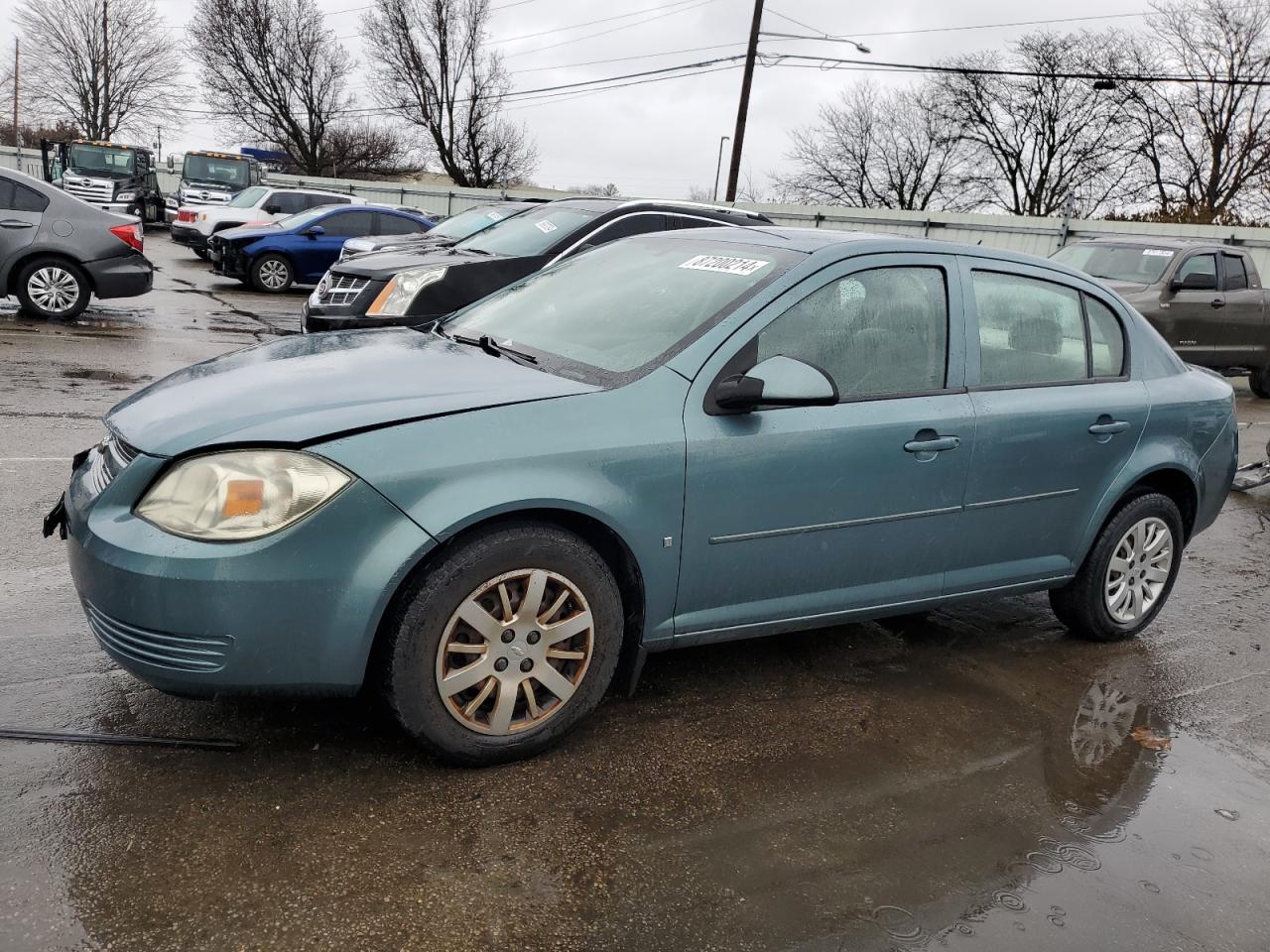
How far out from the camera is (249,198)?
23641mm

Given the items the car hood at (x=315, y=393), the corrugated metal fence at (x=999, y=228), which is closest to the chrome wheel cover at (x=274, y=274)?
the corrugated metal fence at (x=999, y=228)

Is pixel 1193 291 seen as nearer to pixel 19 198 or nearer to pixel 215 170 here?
pixel 19 198

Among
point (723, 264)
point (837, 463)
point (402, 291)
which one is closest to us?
point (837, 463)

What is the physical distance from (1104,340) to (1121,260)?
966cm

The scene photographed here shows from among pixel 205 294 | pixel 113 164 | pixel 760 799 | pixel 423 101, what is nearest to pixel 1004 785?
pixel 760 799

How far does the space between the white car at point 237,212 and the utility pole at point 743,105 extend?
385 inches

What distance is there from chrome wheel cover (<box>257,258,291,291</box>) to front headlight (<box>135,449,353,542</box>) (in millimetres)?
15711

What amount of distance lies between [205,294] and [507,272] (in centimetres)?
914

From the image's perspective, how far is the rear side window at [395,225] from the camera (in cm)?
1862

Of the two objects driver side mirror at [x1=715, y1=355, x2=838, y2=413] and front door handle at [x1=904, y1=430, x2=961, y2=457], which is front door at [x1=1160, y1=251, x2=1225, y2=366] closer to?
front door handle at [x1=904, y1=430, x2=961, y2=457]

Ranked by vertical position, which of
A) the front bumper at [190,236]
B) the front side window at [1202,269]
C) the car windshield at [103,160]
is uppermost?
the car windshield at [103,160]

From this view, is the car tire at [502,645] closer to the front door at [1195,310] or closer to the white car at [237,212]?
the front door at [1195,310]

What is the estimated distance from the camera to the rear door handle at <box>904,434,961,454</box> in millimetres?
3836

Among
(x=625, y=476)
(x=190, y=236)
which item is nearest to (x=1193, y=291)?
(x=625, y=476)
